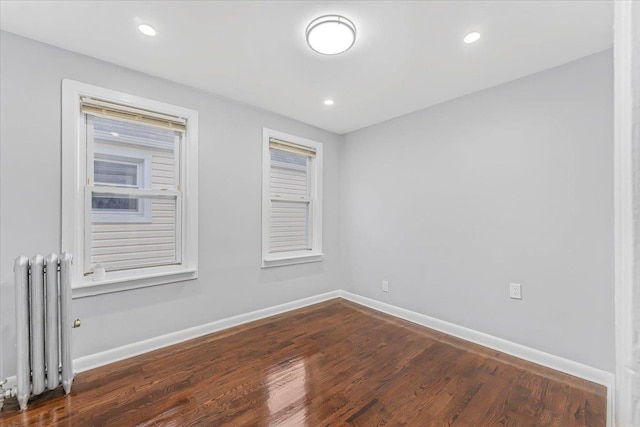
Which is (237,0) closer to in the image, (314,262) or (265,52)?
(265,52)

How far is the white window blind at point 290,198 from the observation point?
3.59 m

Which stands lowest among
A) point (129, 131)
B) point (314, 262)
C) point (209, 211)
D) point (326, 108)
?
point (314, 262)

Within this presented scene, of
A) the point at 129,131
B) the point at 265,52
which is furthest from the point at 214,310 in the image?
the point at 265,52

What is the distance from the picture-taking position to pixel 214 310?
9.66ft

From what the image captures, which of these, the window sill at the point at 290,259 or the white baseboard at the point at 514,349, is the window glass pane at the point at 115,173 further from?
the white baseboard at the point at 514,349

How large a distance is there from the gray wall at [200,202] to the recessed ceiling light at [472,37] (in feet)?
6.90

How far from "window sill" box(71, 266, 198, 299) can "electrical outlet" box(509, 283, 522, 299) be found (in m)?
2.87

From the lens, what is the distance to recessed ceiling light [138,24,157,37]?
1.95 m

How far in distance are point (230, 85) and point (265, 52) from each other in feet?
2.22

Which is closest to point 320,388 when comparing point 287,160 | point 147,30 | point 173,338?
point 173,338

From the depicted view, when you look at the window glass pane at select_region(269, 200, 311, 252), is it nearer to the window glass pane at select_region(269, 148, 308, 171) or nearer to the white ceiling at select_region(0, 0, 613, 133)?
the window glass pane at select_region(269, 148, 308, 171)

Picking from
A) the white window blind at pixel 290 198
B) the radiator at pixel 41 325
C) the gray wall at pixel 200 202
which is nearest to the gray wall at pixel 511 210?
the white window blind at pixel 290 198

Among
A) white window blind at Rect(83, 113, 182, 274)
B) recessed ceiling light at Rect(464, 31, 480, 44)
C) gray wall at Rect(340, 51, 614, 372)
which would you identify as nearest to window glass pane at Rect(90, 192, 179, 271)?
white window blind at Rect(83, 113, 182, 274)

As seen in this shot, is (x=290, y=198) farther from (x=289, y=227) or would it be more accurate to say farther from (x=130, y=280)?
(x=130, y=280)
